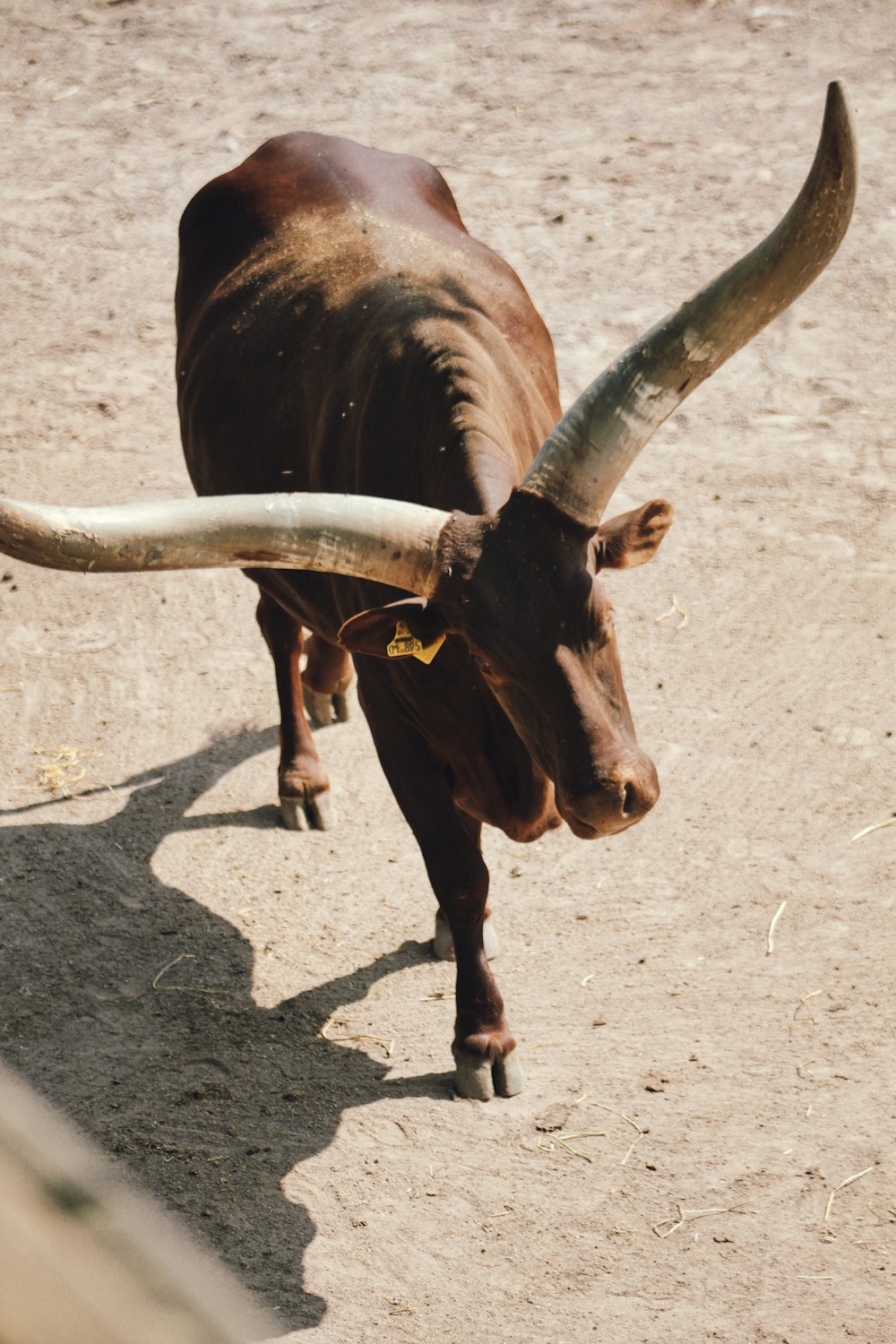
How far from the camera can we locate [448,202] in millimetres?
6352

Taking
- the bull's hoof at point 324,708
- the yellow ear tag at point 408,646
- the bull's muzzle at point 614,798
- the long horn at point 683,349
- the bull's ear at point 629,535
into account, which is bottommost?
the bull's hoof at point 324,708

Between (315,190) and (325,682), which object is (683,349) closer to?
(315,190)

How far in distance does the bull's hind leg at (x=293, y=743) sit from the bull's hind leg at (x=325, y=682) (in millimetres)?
114

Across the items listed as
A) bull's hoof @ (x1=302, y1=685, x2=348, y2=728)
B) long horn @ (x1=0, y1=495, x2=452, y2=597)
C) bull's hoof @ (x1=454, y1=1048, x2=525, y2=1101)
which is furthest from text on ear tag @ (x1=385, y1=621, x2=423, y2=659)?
bull's hoof @ (x1=302, y1=685, x2=348, y2=728)

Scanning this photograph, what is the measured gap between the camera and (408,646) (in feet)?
13.7

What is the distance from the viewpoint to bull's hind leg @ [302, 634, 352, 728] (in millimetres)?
6613

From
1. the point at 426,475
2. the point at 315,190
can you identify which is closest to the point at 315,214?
the point at 315,190

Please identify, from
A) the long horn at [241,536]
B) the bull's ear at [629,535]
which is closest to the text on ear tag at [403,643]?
the long horn at [241,536]

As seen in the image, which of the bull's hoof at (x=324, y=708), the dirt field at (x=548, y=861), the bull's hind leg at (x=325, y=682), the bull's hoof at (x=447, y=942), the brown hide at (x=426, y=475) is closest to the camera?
the brown hide at (x=426, y=475)

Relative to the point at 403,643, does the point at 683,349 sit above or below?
above

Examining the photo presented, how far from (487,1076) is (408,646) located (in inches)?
61.9

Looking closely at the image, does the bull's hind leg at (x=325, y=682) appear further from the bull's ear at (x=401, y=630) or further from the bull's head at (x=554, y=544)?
the bull's head at (x=554, y=544)

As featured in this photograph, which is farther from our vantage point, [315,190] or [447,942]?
[315,190]

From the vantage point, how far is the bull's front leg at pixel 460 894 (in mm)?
4879
